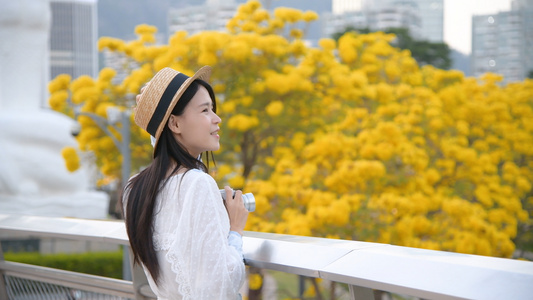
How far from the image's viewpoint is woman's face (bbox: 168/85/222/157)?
1979mm

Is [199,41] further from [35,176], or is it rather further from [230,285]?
[35,176]

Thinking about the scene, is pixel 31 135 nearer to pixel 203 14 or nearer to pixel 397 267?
pixel 397 267

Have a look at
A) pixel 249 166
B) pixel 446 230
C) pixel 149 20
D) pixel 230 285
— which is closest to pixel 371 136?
pixel 446 230

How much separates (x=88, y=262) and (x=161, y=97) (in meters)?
15.3

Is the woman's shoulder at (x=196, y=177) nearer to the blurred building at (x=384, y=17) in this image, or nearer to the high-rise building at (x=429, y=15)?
the high-rise building at (x=429, y=15)

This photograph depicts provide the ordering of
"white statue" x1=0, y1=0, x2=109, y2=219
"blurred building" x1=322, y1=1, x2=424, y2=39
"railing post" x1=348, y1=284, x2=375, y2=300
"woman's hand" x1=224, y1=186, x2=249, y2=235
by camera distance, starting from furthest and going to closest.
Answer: "blurred building" x1=322, y1=1, x2=424, y2=39
"white statue" x1=0, y1=0, x2=109, y2=219
"woman's hand" x1=224, y1=186, x2=249, y2=235
"railing post" x1=348, y1=284, x2=375, y2=300

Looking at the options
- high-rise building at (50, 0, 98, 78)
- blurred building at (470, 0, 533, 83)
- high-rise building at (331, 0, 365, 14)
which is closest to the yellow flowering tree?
blurred building at (470, 0, 533, 83)

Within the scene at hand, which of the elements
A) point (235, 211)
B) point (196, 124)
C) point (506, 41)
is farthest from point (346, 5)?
point (235, 211)

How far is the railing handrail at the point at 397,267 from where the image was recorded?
1316 mm

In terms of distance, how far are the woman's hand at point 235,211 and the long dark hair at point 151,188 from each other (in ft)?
0.42

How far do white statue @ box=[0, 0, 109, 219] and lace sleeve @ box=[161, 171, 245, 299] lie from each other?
19.2 metres

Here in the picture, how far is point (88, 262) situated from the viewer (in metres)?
16.5

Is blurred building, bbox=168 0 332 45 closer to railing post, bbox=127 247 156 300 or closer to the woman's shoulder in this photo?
railing post, bbox=127 247 156 300

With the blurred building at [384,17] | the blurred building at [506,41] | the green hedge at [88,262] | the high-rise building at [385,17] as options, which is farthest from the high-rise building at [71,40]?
the green hedge at [88,262]
